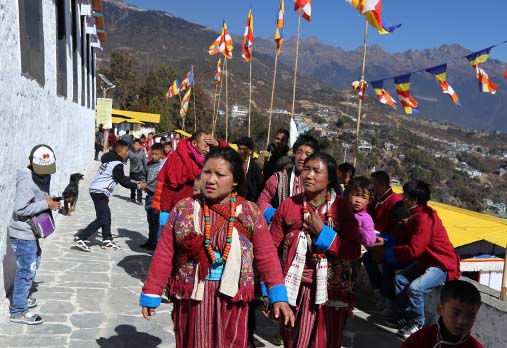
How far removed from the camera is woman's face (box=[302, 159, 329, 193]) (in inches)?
133

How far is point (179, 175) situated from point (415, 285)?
281cm

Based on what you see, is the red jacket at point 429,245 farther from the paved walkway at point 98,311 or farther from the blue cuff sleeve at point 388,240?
the paved walkway at point 98,311

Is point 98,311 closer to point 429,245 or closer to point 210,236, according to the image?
point 210,236

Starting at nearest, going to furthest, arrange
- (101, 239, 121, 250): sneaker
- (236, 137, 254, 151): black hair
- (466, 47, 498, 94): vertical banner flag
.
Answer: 1. (236, 137, 254, 151): black hair
2. (101, 239, 121, 250): sneaker
3. (466, 47, 498, 94): vertical banner flag

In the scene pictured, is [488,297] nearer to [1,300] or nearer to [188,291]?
[188,291]

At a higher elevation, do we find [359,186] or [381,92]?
[381,92]

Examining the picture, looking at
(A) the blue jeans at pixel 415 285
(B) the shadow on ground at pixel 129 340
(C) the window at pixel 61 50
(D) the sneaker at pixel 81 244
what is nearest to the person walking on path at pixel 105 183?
(D) the sneaker at pixel 81 244

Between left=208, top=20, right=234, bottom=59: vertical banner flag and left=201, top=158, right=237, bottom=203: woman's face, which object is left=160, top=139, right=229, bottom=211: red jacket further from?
left=208, top=20, right=234, bottom=59: vertical banner flag

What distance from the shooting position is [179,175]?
5.61m

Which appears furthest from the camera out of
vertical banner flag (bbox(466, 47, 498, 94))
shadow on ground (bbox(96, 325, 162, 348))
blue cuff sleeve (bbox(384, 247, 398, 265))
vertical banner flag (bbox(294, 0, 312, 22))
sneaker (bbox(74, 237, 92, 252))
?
vertical banner flag (bbox(294, 0, 312, 22))

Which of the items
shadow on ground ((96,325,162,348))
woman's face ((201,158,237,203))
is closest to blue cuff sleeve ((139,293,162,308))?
woman's face ((201,158,237,203))

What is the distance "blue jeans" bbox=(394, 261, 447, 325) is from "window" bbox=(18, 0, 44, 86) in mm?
5134

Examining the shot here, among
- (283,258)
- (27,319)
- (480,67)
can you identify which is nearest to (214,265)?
(283,258)

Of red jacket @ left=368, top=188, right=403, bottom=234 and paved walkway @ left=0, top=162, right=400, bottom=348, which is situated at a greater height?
red jacket @ left=368, top=188, right=403, bottom=234
